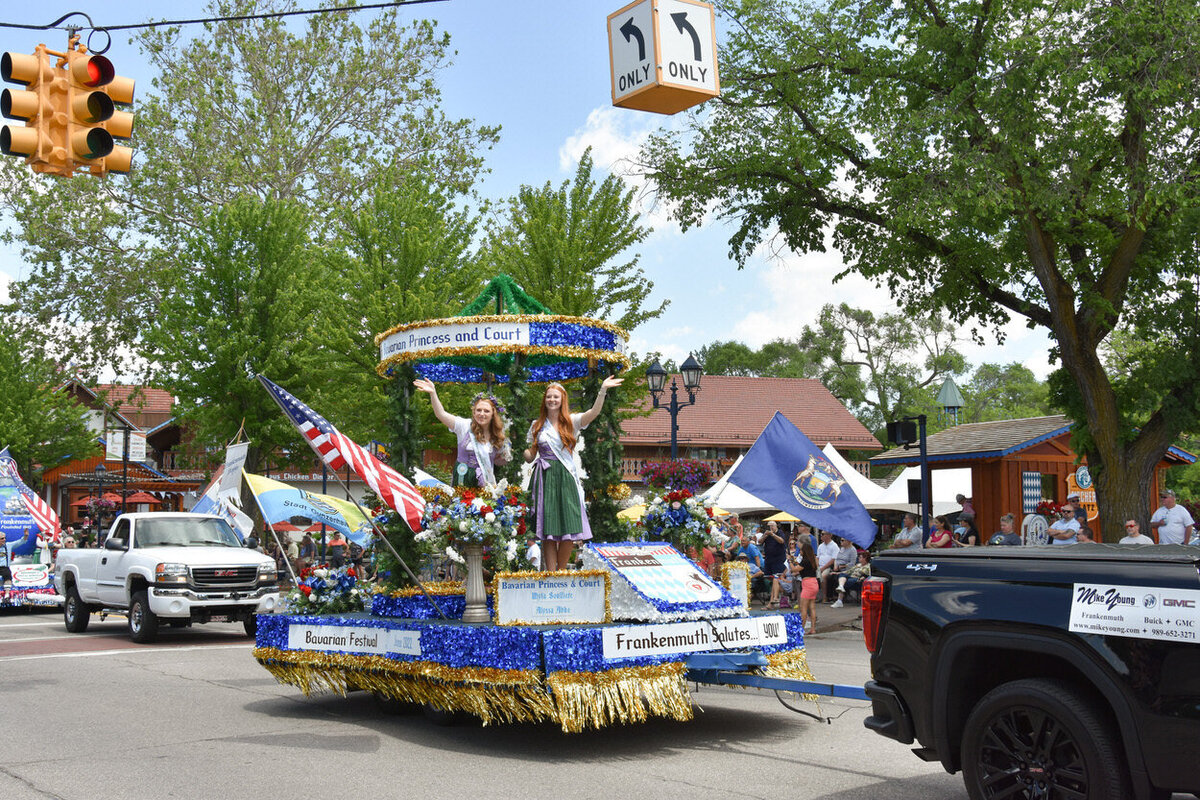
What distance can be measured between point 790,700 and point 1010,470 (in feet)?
85.6

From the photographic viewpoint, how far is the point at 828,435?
179 ft

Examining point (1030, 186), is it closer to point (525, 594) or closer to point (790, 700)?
point (790, 700)

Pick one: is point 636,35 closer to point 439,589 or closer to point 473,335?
point 473,335

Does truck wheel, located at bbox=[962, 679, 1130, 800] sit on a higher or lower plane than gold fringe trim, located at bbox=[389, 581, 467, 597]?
lower

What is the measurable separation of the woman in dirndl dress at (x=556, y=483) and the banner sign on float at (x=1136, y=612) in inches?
199

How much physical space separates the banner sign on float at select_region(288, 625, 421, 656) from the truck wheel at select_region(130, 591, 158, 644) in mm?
8010

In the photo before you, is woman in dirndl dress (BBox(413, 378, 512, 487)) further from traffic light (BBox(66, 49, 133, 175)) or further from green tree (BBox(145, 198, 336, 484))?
green tree (BBox(145, 198, 336, 484))

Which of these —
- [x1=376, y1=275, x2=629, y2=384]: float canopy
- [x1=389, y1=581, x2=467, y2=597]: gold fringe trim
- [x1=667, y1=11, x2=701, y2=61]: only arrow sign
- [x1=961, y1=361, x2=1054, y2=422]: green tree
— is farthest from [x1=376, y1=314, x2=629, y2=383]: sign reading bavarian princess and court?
[x1=961, y1=361, x2=1054, y2=422]: green tree

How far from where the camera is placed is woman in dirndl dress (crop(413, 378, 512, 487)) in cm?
1028

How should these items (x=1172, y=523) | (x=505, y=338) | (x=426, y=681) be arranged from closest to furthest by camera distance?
(x=426, y=681), (x=505, y=338), (x=1172, y=523)

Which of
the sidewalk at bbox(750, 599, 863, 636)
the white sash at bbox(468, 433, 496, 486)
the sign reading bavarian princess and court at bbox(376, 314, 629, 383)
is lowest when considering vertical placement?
the sidewalk at bbox(750, 599, 863, 636)

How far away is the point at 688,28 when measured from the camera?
9500 millimetres

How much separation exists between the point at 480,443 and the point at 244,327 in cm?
2222

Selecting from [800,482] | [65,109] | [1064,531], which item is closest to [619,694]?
[65,109]
